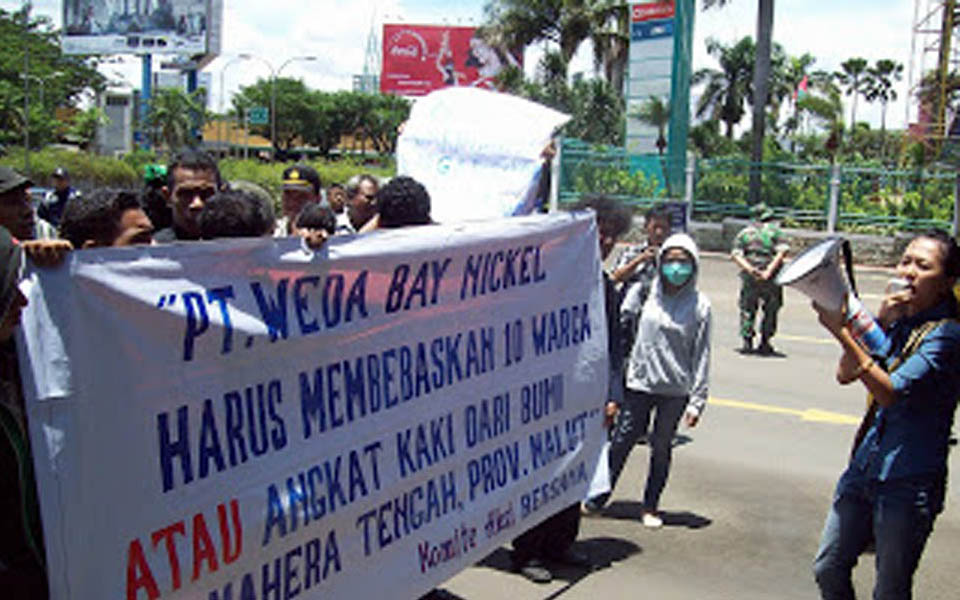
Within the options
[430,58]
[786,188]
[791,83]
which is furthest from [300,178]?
[430,58]

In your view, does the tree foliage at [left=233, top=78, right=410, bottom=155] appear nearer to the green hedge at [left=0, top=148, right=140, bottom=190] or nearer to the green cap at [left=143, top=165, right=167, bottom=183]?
the green hedge at [left=0, top=148, right=140, bottom=190]

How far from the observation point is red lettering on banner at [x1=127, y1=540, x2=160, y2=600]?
245 cm

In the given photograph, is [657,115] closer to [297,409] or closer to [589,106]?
[589,106]

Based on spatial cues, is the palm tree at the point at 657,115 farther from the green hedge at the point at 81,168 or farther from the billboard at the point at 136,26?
the billboard at the point at 136,26

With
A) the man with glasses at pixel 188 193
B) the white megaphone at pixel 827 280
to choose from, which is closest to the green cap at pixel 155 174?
the man with glasses at pixel 188 193

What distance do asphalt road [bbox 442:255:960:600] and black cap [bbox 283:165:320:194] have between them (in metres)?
2.48

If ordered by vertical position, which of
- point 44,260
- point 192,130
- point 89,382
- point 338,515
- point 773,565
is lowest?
point 773,565

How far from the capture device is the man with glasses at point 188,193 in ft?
14.7

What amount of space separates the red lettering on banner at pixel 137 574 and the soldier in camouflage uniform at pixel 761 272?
9.59m

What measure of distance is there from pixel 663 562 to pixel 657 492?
583 mm

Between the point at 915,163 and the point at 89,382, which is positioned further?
the point at 915,163

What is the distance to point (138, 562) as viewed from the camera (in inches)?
97.4

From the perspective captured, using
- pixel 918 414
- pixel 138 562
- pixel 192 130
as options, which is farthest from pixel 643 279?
pixel 192 130

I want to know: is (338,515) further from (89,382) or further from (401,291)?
(89,382)
